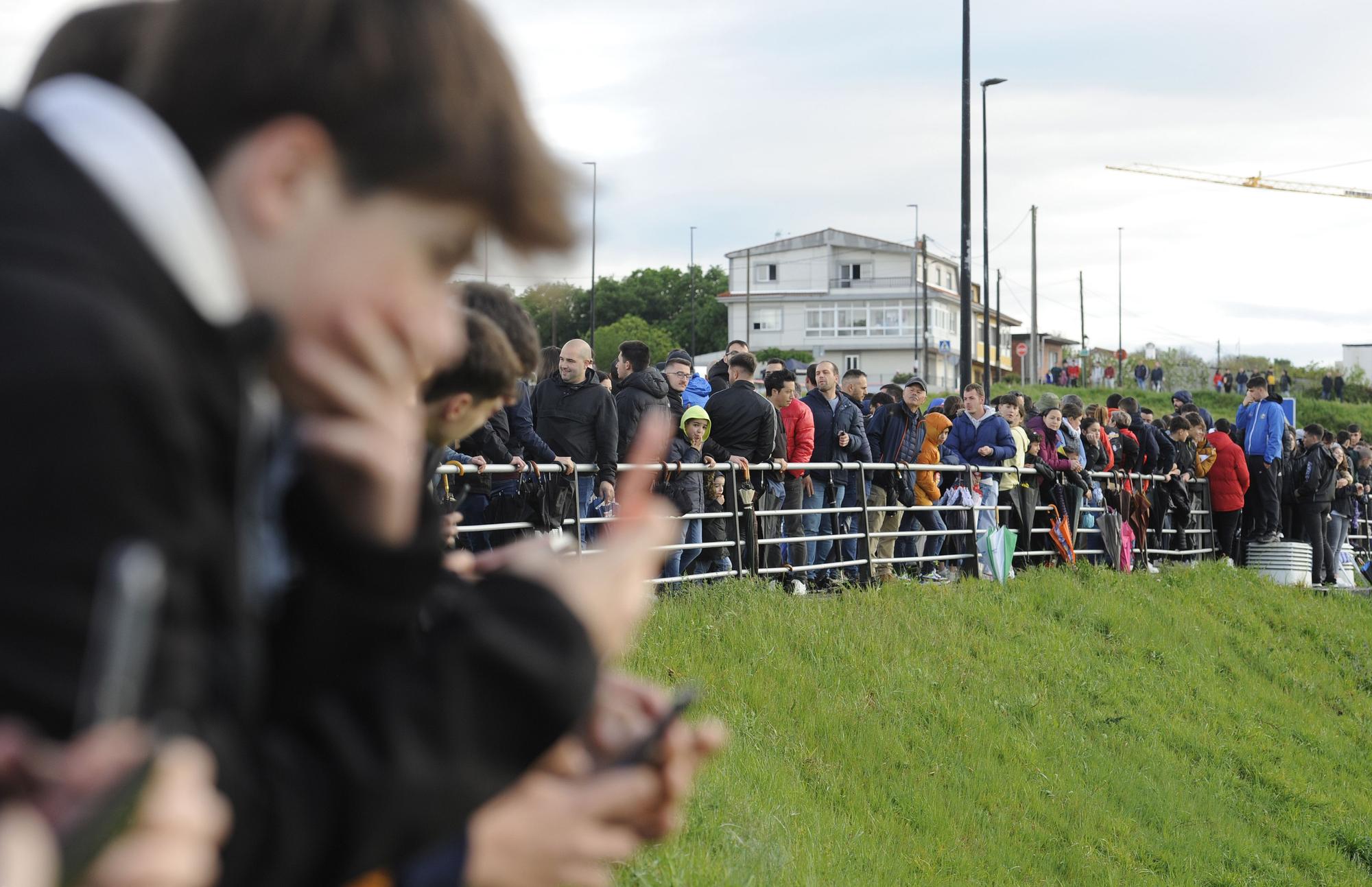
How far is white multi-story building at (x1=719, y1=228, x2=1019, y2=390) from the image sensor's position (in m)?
97.6

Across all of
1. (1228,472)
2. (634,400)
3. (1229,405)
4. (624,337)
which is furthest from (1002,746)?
(624,337)

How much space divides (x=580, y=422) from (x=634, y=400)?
69 centimetres

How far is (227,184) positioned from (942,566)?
41.9 feet

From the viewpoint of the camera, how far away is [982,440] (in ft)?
45.7

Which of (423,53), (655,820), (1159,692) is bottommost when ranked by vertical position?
(1159,692)

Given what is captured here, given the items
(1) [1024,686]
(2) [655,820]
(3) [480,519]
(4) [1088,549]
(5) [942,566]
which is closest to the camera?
(2) [655,820]

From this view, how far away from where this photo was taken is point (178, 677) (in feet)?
2.95

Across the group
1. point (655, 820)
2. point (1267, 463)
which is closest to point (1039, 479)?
point (1267, 463)

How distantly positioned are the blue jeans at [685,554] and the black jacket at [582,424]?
1109 mm

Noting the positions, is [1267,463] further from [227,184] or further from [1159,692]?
[227,184]

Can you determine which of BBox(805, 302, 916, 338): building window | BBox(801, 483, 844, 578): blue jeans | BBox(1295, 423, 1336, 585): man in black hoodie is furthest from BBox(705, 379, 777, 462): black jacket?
BBox(805, 302, 916, 338): building window

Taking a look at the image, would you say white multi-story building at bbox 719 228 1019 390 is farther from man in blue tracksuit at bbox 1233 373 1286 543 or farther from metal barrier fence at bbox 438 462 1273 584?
metal barrier fence at bbox 438 462 1273 584

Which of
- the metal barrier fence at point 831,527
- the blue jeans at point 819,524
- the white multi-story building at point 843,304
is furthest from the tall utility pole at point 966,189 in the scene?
the white multi-story building at point 843,304

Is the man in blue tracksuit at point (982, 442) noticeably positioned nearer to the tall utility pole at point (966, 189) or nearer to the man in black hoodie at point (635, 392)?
the man in black hoodie at point (635, 392)
